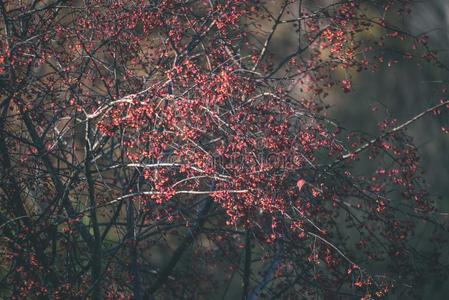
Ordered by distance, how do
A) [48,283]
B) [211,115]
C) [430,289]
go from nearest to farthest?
1. [211,115]
2. [48,283]
3. [430,289]

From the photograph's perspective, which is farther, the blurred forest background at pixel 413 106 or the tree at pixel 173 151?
the blurred forest background at pixel 413 106

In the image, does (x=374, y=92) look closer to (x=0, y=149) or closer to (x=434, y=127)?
(x=434, y=127)

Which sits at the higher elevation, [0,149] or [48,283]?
[0,149]

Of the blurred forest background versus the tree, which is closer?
the tree

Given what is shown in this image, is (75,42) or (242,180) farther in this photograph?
(75,42)

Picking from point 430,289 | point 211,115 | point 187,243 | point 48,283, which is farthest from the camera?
point 430,289

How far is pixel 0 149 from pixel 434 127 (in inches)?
281

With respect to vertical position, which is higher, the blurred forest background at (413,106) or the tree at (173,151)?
the blurred forest background at (413,106)

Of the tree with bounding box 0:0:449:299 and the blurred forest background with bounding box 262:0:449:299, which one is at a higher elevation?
the blurred forest background with bounding box 262:0:449:299

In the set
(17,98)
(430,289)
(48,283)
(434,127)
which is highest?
(434,127)

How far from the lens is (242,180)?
673cm

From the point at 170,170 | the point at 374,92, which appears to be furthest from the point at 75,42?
the point at 374,92

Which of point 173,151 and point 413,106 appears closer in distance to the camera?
point 173,151

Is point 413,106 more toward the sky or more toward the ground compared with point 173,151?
more toward the sky
